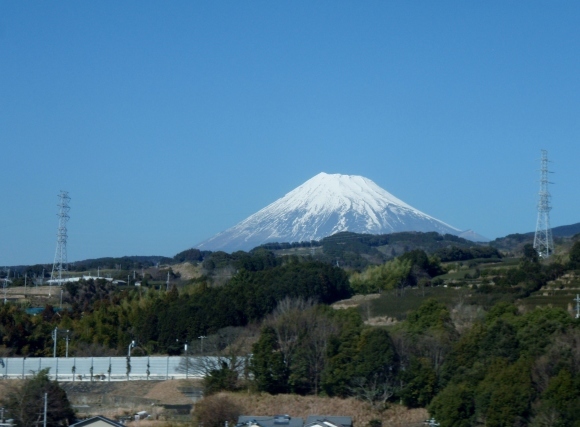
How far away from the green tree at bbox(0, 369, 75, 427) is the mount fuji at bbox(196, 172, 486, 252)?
8276 cm

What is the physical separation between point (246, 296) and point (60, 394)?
13.4 meters

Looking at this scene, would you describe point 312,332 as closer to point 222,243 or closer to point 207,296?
point 207,296

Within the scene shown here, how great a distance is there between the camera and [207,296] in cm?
3375

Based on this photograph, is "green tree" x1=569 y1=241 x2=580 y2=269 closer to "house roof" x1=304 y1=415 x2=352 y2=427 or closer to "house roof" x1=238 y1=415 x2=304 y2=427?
"house roof" x1=304 y1=415 x2=352 y2=427

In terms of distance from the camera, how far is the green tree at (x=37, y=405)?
803 inches

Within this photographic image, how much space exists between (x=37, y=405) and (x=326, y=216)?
92.6 metres

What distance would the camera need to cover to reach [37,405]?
20.7 meters

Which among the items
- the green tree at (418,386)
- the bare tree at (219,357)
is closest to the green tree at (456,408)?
the green tree at (418,386)

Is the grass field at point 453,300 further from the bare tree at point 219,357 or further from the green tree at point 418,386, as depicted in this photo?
the green tree at point 418,386

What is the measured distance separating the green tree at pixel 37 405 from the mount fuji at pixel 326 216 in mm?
82761

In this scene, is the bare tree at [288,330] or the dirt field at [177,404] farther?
the bare tree at [288,330]

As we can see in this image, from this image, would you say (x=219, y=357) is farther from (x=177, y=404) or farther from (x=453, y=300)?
(x=453, y=300)

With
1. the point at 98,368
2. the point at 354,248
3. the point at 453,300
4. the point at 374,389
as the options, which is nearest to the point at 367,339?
the point at 374,389

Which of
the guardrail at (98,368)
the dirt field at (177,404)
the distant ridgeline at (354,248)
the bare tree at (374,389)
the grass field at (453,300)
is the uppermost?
the distant ridgeline at (354,248)
